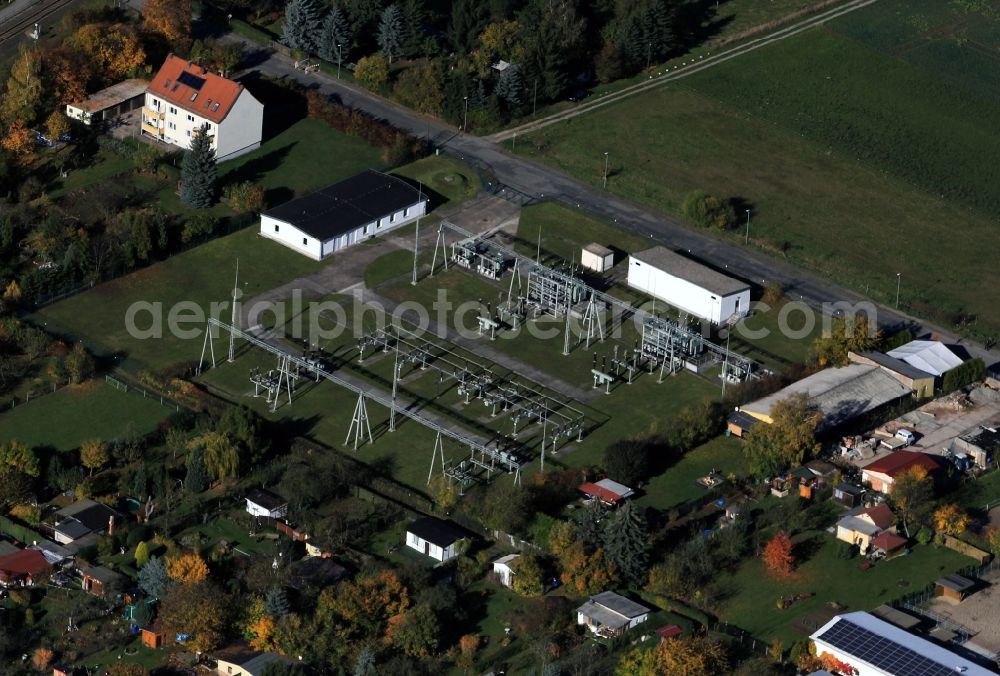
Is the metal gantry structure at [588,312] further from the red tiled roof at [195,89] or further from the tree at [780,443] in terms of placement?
the red tiled roof at [195,89]

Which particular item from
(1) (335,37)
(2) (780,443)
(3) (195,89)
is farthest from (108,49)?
(2) (780,443)

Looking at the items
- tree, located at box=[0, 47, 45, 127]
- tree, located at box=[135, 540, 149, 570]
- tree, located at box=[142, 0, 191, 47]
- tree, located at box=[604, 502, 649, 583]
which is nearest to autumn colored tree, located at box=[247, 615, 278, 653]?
tree, located at box=[135, 540, 149, 570]

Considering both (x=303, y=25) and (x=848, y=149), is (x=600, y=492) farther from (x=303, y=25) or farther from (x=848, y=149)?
(x=303, y=25)

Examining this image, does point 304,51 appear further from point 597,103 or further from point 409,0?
point 597,103

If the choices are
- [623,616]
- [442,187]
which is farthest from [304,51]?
[623,616]

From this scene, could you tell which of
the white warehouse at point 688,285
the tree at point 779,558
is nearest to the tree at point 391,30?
the white warehouse at point 688,285

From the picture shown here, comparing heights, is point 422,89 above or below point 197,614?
above
